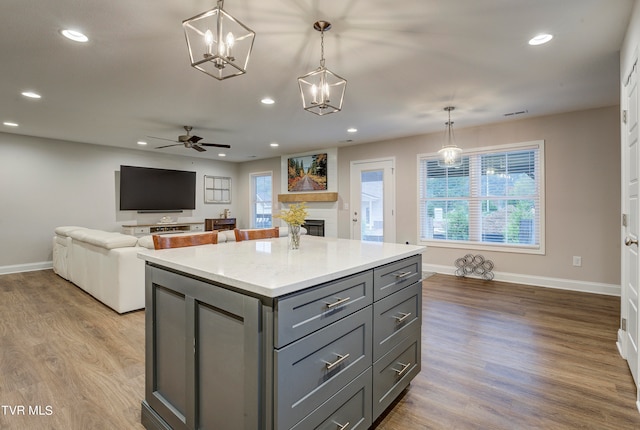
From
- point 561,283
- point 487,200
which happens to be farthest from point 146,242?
point 561,283

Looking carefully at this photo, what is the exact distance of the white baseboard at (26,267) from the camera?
5.48 meters

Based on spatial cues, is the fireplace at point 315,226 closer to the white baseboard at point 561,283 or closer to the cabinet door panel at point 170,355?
the white baseboard at point 561,283

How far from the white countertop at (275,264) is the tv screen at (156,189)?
234 inches

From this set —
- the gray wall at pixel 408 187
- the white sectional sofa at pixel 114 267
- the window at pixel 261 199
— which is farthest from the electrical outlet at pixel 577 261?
the window at pixel 261 199

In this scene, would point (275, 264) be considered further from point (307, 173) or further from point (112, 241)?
point (307, 173)

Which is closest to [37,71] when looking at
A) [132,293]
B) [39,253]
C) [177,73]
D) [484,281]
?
[177,73]

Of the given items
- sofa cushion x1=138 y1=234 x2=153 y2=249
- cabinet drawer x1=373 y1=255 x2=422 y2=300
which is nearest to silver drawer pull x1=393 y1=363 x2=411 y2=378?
cabinet drawer x1=373 y1=255 x2=422 y2=300

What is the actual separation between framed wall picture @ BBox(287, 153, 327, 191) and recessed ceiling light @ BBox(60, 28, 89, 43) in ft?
16.3

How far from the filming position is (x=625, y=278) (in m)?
2.47

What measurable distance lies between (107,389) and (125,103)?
3.30m

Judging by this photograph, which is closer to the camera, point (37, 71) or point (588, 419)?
point (588, 419)

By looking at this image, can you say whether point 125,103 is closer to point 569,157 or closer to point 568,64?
point 568,64

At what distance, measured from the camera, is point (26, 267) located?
18.6 ft

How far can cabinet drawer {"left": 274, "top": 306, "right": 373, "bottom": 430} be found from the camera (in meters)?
1.10
